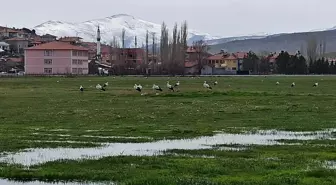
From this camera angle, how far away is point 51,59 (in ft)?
556

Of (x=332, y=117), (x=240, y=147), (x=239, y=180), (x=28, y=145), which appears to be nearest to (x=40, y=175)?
(x=239, y=180)

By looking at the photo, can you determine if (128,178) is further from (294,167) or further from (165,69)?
(165,69)

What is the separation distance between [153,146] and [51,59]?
152037 mm

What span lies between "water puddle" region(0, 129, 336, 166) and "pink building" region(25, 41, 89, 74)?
145273mm

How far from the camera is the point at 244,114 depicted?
1384 inches

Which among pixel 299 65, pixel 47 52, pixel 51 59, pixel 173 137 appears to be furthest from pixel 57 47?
pixel 173 137

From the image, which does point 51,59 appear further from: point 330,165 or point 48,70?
point 330,165

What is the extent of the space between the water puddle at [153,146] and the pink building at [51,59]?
477 feet

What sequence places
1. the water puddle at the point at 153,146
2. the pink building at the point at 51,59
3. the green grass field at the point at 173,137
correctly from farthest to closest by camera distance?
the pink building at the point at 51,59
the water puddle at the point at 153,146
the green grass field at the point at 173,137

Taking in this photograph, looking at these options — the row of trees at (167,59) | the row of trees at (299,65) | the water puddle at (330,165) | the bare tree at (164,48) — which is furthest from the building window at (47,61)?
the water puddle at (330,165)

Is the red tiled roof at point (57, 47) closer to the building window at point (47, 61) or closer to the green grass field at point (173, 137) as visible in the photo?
the building window at point (47, 61)

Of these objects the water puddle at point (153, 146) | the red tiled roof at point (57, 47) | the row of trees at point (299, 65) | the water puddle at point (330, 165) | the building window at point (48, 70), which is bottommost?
Answer: the water puddle at point (153, 146)

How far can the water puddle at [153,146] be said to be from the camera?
18.2 meters

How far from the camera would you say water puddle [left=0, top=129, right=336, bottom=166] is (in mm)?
18250
